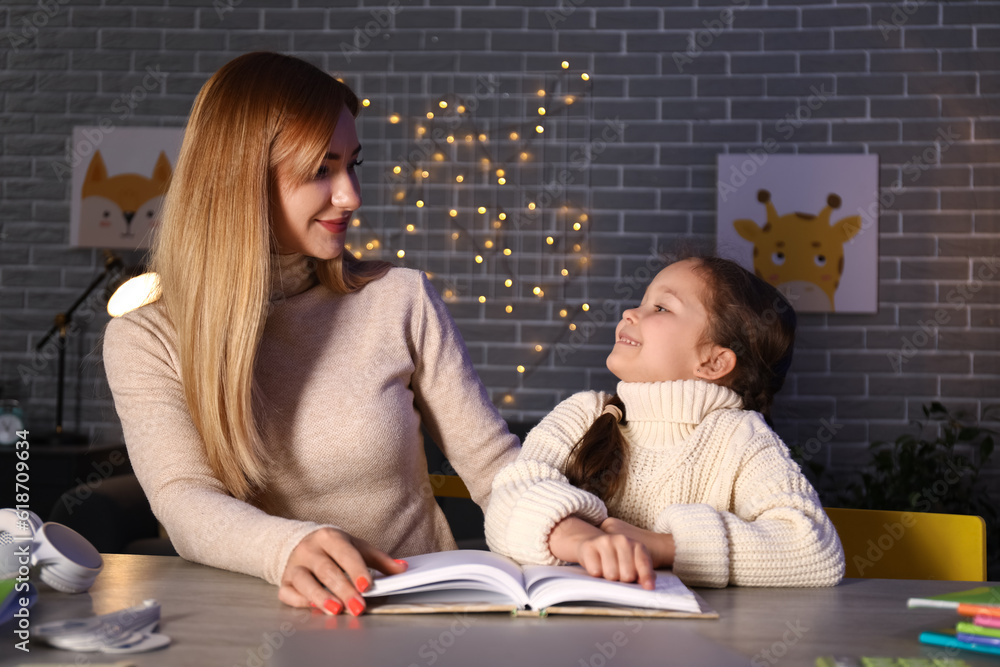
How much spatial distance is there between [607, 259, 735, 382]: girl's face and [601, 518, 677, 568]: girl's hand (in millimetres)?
335

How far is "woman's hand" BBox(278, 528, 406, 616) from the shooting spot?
908mm

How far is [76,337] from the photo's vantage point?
366 cm

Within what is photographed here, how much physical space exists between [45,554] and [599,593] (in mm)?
586

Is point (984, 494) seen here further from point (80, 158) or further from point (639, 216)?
point (80, 158)

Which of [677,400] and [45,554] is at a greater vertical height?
[677,400]

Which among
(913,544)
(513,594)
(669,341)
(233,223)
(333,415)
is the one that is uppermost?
(233,223)

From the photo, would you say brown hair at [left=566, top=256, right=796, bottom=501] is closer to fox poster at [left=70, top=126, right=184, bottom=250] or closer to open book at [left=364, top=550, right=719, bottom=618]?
open book at [left=364, top=550, right=719, bottom=618]

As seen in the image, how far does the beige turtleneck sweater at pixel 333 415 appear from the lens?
48.1 inches

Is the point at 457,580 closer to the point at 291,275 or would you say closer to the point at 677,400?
the point at 677,400

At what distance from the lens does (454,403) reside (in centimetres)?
155

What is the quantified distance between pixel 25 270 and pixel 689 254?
10.2 feet

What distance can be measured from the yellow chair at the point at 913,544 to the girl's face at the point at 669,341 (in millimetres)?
409

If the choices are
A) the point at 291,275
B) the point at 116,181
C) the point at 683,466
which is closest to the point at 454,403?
the point at 291,275

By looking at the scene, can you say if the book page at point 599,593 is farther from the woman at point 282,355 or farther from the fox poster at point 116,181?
the fox poster at point 116,181
